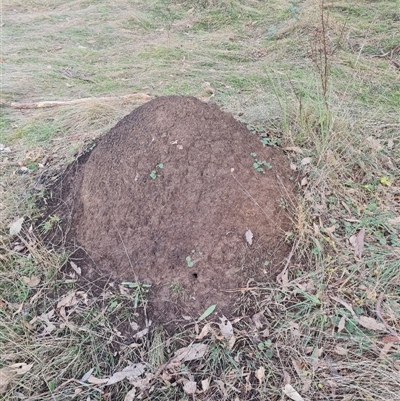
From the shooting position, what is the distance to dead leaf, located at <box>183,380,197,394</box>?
1.47 meters

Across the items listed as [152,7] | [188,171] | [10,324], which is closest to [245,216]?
[188,171]

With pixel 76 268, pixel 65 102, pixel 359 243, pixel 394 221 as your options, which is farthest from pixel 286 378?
pixel 65 102

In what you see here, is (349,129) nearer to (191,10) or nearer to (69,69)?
(69,69)

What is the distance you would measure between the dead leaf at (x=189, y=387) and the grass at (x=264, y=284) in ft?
0.10

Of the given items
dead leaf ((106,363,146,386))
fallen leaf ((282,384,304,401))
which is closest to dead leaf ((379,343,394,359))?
fallen leaf ((282,384,304,401))

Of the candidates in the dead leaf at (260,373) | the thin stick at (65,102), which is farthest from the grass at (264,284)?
the thin stick at (65,102)

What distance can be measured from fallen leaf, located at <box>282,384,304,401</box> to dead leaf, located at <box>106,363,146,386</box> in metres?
0.58

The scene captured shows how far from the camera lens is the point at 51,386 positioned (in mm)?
1543

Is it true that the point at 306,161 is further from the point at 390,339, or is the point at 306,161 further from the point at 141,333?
the point at 141,333

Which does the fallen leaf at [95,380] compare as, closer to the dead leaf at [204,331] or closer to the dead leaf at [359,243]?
the dead leaf at [204,331]

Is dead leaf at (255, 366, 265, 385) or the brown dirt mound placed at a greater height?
the brown dirt mound

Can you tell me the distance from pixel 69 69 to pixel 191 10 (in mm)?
2327

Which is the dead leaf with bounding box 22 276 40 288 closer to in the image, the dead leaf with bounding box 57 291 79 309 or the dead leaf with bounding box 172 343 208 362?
the dead leaf with bounding box 57 291 79 309

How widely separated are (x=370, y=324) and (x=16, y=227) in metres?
1.97
